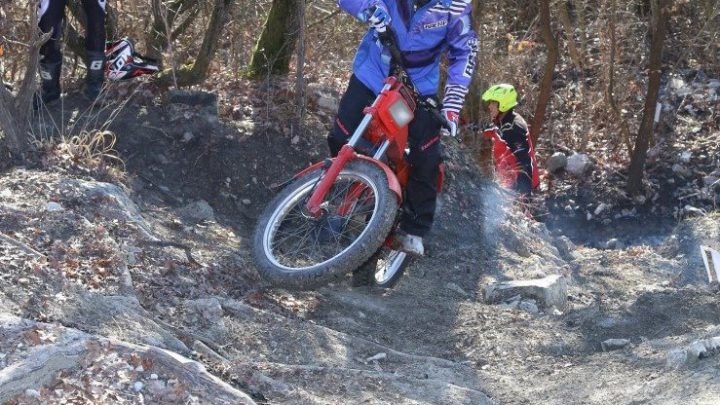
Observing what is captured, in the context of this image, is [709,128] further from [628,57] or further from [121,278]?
[121,278]

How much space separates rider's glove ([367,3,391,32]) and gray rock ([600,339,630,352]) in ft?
6.72

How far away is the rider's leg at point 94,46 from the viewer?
7504 mm

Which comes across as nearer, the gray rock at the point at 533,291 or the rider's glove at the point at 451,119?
the rider's glove at the point at 451,119

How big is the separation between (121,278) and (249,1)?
224 inches

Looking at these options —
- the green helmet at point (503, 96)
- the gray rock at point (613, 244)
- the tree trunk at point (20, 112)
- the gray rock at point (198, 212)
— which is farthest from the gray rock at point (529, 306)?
the green helmet at point (503, 96)

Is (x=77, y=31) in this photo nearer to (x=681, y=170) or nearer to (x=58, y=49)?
(x=58, y=49)

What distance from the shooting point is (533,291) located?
6488 mm

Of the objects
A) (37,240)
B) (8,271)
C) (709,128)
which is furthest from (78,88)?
(709,128)

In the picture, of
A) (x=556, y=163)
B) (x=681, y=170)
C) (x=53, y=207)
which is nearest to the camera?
(x=53, y=207)

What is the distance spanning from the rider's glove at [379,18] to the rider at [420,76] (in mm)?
87

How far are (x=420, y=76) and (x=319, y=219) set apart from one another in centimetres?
106

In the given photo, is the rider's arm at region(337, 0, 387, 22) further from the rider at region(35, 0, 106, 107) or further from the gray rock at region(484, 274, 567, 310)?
the rider at region(35, 0, 106, 107)

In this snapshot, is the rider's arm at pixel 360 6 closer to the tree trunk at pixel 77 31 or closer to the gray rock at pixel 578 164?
the tree trunk at pixel 77 31

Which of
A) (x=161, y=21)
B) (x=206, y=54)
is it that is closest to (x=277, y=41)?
(x=206, y=54)
